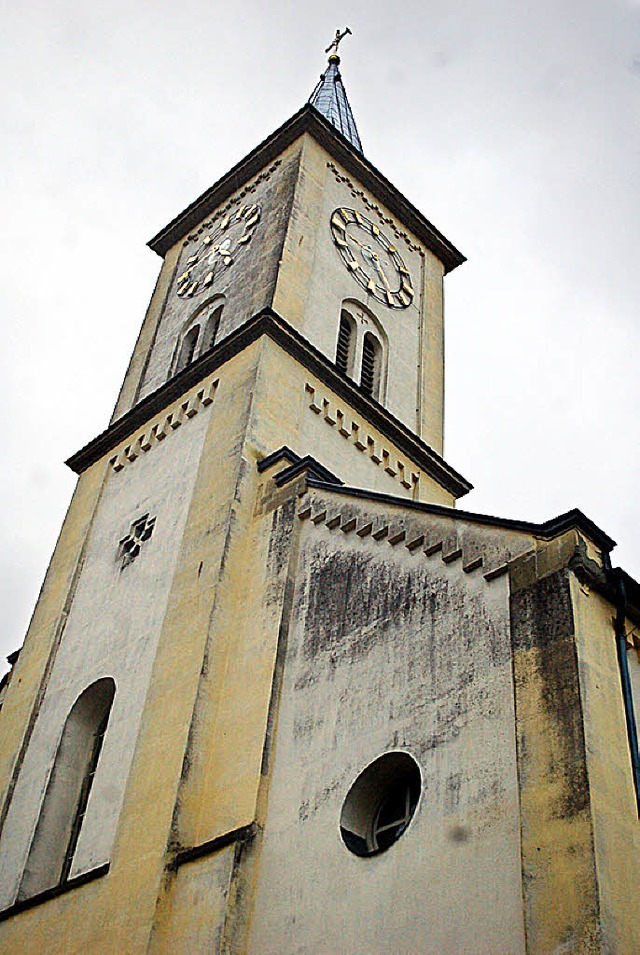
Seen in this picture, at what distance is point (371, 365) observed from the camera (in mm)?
23141

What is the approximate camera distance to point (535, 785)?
9.38 m

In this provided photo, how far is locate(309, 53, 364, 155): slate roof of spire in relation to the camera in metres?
33.4

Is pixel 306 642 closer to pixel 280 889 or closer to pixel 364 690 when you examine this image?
pixel 364 690

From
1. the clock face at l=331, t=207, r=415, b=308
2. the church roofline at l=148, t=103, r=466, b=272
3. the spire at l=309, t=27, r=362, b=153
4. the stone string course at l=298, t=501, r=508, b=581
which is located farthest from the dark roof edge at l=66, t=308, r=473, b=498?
the spire at l=309, t=27, r=362, b=153

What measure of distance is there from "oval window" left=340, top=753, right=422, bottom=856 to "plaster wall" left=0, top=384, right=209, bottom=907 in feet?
11.6

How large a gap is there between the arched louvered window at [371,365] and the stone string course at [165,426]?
4.22 meters

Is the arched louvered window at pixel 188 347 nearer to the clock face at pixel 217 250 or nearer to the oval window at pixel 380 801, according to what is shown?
the clock face at pixel 217 250

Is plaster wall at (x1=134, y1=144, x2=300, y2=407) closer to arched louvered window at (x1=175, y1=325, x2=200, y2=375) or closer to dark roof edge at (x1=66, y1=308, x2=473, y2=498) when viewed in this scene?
arched louvered window at (x1=175, y1=325, x2=200, y2=375)

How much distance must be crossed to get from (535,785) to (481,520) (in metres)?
3.65

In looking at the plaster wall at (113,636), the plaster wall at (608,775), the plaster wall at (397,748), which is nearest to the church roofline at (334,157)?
the plaster wall at (113,636)

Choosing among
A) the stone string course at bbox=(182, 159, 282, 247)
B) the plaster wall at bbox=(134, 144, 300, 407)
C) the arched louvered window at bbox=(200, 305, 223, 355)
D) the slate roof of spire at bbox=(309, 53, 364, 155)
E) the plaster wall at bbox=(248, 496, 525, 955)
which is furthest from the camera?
the slate roof of spire at bbox=(309, 53, 364, 155)

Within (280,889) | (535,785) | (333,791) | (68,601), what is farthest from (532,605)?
(68,601)

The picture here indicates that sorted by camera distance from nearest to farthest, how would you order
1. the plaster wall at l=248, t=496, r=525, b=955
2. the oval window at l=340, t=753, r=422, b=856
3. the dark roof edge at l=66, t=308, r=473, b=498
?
1. the plaster wall at l=248, t=496, r=525, b=955
2. the oval window at l=340, t=753, r=422, b=856
3. the dark roof edge at l=66, t=308, r=473, b=498

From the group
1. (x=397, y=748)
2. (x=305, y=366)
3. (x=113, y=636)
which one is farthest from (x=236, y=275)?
(x=397, y=748)
